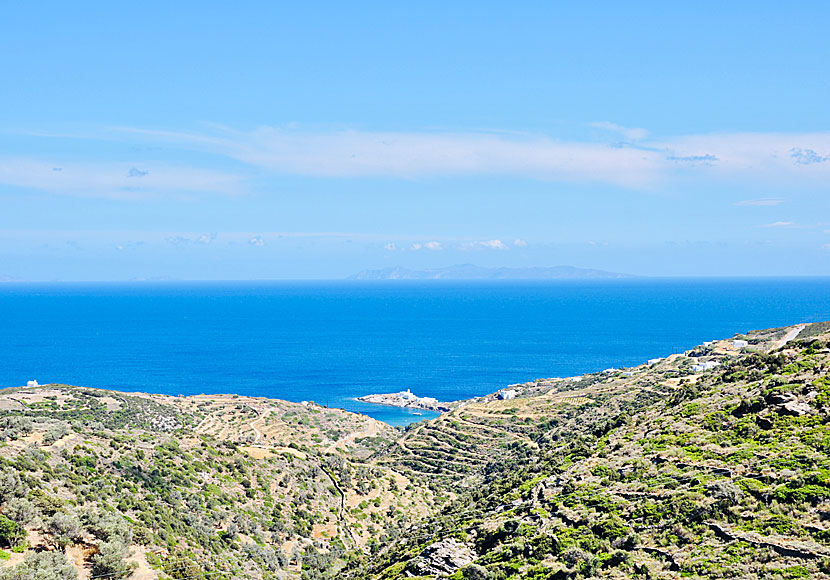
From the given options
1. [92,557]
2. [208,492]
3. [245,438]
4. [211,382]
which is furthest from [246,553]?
[211,382]

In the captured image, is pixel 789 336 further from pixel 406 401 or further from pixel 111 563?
pixel 111 563

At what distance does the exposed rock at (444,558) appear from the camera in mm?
20938

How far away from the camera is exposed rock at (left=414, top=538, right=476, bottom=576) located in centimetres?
2094

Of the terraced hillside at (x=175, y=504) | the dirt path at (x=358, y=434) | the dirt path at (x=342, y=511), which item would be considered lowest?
the dirt path at (x=358, y=434)

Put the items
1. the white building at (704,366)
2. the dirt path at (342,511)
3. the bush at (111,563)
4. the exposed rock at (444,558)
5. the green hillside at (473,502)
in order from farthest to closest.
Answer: the white building at (704,366)
the dirt path at (342,511)
the exposed rock at (444,558)
the bush at (111,563)
the green hillside at (473,502)

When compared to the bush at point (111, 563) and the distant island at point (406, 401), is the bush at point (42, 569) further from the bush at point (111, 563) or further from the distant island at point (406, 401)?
the distant island at point (406, 401)

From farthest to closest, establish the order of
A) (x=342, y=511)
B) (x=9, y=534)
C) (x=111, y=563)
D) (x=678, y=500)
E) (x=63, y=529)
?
1. (x=342, y=511)
2. (x=63, y=529)
3. (x=111, y=563)
4. (x=9, y=534)
5. (x=678, y=500)

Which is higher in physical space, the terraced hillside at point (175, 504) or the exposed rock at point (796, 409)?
the exposed rock at point (796, 409)

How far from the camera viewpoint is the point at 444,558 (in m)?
21.7

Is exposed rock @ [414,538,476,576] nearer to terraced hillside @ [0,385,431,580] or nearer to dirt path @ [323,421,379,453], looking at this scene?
terraced hillside @ [0,385,431,580]

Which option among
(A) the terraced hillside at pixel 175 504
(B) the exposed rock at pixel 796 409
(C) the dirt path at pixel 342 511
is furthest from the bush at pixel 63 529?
(B) the exposed rock at pixel 796 409

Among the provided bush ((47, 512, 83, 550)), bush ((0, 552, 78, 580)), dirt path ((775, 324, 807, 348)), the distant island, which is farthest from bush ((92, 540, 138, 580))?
the distant island

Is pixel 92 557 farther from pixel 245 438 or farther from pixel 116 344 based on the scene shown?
pixel 116 344

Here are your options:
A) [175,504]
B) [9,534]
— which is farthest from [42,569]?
[175,504]
